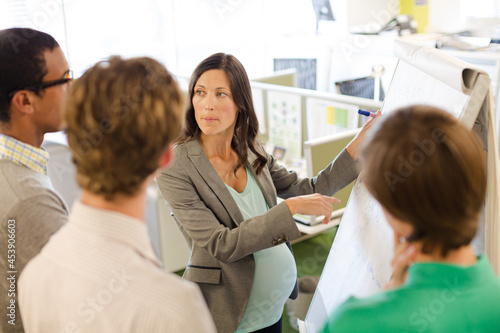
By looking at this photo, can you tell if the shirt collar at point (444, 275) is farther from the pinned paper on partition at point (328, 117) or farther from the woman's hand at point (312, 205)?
the pinned paper on partition at point (328, 117)

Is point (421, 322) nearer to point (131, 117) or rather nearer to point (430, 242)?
point (430, 242)

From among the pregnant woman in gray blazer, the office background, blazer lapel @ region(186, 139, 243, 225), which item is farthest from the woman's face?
the office background

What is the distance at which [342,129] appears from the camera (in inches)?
112

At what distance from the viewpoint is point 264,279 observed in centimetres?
152

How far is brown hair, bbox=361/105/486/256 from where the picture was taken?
0.66 meters

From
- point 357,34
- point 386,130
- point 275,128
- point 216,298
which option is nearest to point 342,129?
point 275,128

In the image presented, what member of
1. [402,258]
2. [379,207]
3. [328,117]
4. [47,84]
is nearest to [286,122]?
[328,117]

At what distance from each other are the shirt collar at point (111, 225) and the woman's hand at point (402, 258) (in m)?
0.39

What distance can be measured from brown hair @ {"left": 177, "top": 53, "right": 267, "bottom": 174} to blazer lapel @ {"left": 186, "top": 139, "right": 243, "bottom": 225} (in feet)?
0.33

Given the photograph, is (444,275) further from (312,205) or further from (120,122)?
(312,205)

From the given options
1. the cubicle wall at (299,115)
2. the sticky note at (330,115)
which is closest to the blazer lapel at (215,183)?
the cubicle wall at (299,115)

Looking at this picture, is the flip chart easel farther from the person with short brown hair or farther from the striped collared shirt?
the striped collared shirt

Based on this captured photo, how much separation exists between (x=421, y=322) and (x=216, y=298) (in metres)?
0.89

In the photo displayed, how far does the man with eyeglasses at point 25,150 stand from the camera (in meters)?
0.98
